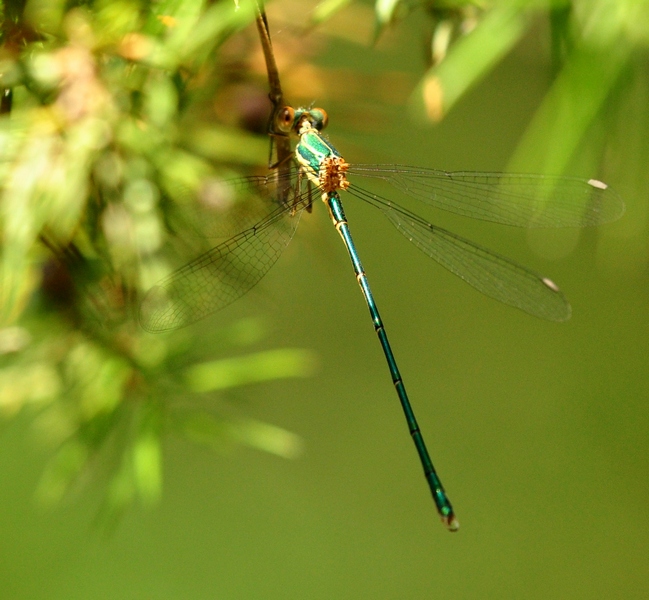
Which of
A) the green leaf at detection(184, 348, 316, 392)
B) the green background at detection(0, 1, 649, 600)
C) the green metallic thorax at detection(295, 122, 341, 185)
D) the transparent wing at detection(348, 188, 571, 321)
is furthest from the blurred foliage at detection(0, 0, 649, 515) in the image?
the green background at detection(0, 1, 649, 600)

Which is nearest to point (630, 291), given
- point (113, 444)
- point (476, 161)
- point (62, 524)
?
point (476, 161)

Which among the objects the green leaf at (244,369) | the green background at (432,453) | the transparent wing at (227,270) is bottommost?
the green leaf at (244,369)

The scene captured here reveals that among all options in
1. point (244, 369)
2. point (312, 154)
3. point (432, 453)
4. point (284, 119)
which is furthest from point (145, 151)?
point (432, 453)

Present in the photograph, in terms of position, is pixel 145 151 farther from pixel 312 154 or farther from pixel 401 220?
pixel 401 220

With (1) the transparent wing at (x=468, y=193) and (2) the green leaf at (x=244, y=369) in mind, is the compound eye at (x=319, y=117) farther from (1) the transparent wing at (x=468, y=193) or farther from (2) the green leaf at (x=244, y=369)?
(2) the green leaf at (x=244, y=369)

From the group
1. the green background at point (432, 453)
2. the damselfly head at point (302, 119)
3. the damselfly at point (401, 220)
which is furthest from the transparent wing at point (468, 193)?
the green background at point (432, 453)
